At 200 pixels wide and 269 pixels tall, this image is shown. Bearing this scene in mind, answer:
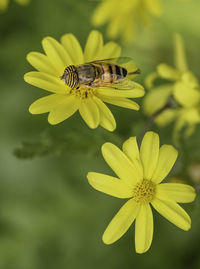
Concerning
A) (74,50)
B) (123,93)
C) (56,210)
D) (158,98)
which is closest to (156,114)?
(158,98)

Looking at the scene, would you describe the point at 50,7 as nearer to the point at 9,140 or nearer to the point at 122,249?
the point at 9,140

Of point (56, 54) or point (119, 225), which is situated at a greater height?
point (56, 54)

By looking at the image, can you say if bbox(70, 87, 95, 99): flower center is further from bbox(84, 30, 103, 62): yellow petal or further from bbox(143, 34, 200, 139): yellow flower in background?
bbox(143, 34, 200, 139): yellow flower in background

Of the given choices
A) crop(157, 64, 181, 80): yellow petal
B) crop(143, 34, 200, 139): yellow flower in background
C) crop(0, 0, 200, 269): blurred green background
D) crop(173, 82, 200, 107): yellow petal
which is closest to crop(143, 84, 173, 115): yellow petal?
crop(143, 34, 200, 139): yellow flower in background

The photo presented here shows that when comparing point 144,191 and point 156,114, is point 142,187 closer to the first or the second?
point 144,191

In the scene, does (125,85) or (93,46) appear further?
(93,46)

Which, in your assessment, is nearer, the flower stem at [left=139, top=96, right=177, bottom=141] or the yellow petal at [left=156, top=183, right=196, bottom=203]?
the yellow petal at [left=156, top=183, right=196, bottom=203]
